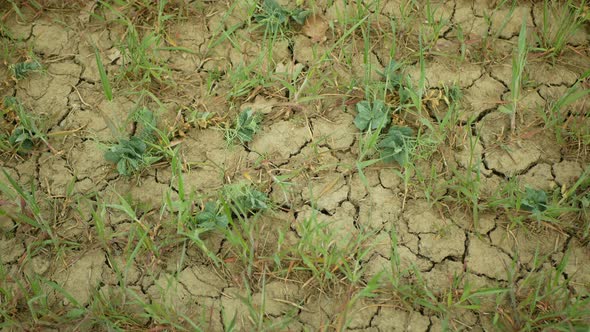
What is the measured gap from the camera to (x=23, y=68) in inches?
104

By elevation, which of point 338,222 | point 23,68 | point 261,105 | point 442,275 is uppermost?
point 23,68

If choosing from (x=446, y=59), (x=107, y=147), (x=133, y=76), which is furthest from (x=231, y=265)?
(x=446, y=59)

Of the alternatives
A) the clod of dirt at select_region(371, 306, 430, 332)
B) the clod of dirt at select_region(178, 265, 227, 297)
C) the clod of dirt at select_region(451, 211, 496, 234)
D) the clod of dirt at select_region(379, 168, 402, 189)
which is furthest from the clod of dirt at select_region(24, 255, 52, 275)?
the clod of dirt at select_region(451, 211, 496, 234)

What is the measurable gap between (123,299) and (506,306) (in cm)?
165

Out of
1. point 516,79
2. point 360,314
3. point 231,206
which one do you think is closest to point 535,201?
point 516,79

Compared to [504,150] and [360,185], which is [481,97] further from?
[360,185]

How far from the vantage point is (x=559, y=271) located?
6.68 feet

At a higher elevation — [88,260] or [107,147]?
[107,147]

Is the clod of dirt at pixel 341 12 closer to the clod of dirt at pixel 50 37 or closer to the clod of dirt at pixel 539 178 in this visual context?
the clod of dirt at pixel 539 178

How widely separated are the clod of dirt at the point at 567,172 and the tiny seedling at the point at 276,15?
151cm

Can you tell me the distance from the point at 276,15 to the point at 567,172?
1.68 meters

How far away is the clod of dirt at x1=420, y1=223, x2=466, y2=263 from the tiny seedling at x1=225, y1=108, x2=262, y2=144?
96cm

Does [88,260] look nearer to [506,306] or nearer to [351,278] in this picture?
[351,278]

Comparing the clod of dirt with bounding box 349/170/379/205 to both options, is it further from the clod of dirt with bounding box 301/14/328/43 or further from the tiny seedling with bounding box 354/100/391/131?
the clod of dirt with bounding box 301/14/328/43
